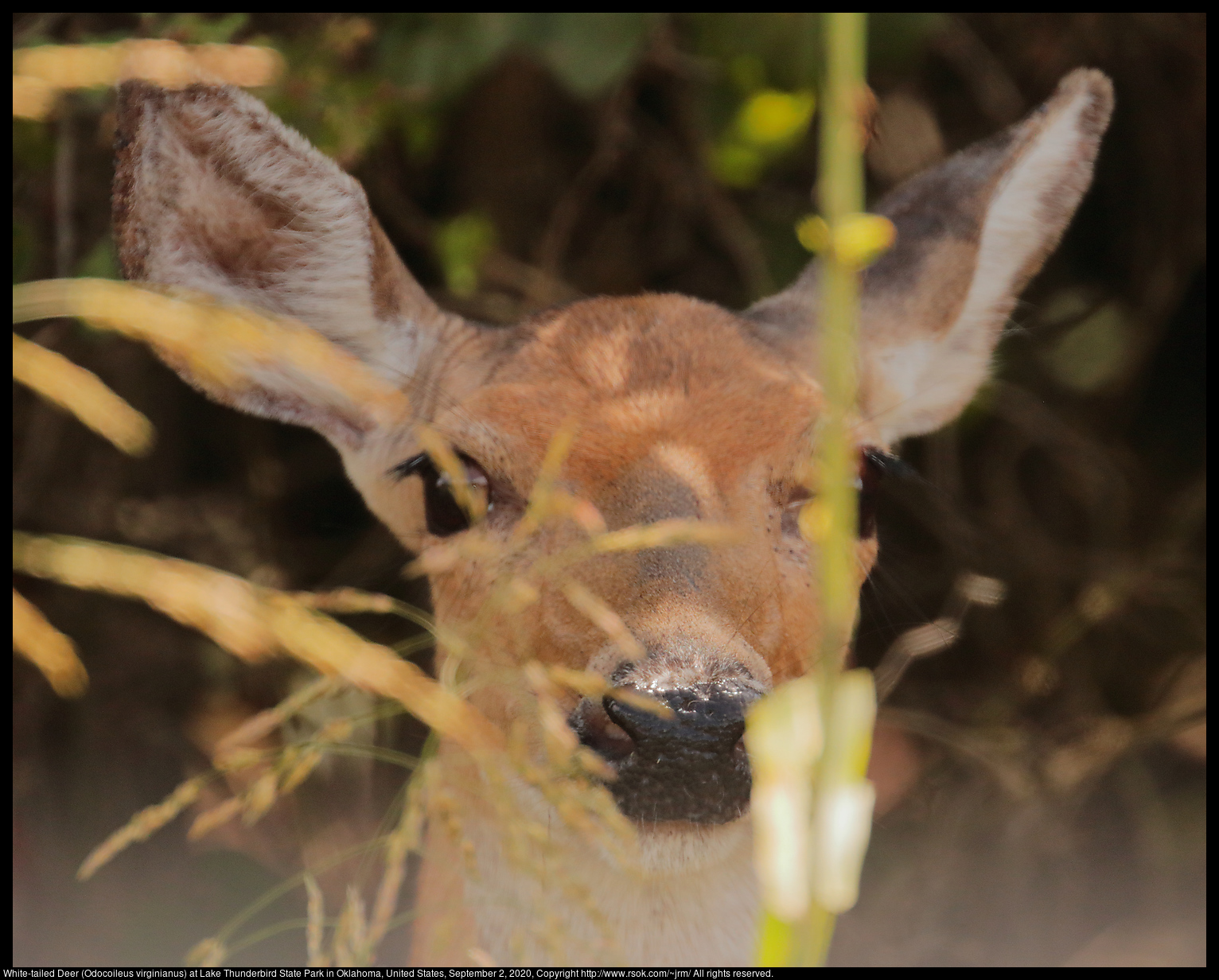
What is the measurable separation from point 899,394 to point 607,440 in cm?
111

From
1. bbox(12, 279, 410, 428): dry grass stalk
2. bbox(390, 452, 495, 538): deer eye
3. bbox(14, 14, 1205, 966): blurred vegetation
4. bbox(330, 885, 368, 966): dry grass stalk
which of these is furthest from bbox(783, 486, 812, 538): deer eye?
bbox(14, 14, 1205, 966): blurred vegetation

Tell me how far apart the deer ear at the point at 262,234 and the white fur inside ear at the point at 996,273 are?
4.12 feet

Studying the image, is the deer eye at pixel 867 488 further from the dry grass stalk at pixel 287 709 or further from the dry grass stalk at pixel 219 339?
the dry grass stalk at pixel 287 709

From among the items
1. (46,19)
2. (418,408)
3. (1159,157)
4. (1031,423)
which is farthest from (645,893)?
(1159,157)

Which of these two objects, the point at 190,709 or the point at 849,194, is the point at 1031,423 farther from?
the point at 849,194

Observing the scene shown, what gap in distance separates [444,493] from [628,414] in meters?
0.47

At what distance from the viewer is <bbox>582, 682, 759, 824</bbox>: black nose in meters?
1.98

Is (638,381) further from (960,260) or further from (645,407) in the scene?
(960,260)

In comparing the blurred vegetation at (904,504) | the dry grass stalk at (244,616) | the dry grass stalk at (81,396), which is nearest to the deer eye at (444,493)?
the dry grass stalk at (244,616)

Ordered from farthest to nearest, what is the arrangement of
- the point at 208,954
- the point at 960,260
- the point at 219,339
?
the point at 960,260
the point at 219,339
the point at 208,954

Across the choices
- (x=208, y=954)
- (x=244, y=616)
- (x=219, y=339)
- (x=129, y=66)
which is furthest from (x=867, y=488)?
(x=129, y=66)

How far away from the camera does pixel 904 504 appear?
4961 mm

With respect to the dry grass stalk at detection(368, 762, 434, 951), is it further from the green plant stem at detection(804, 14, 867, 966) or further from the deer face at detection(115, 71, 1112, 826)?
the green plant stem at detection(804, 14, 867, 966)

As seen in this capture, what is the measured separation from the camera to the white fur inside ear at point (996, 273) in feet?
9.86
